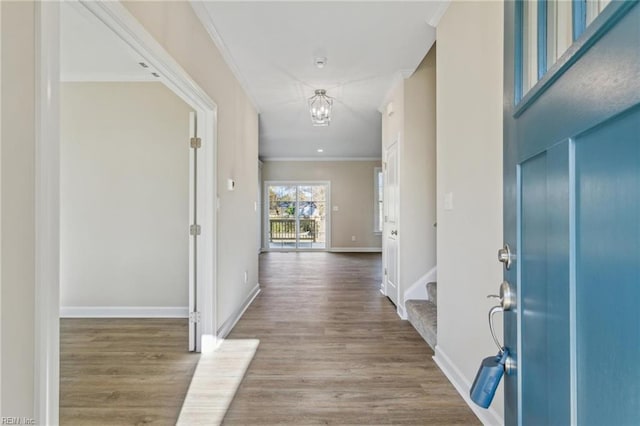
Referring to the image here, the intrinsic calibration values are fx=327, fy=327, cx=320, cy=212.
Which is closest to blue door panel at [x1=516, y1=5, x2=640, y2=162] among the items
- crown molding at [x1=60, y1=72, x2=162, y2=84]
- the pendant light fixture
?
the pendant light fixture

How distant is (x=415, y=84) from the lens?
349cm

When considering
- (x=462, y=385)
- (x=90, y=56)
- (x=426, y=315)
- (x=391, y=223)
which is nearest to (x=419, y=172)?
(x=391, y=223)

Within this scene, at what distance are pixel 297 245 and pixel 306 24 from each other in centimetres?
755

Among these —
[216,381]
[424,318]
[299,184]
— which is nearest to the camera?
[216,381]

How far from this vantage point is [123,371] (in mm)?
2330

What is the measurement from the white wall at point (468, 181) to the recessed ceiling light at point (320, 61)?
1.11m

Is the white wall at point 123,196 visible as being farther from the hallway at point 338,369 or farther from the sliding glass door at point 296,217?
the sliding glass door at point 296,217

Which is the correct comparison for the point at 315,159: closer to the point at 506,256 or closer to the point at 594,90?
the point at 506,256

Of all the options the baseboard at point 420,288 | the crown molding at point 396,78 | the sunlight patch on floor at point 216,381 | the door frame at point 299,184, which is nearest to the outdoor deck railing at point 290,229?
the door frame at point 299,184

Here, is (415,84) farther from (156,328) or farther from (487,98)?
(156,328)

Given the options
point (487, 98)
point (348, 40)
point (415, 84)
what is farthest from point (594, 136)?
point (415, 84)

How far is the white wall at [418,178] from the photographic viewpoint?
3.45m

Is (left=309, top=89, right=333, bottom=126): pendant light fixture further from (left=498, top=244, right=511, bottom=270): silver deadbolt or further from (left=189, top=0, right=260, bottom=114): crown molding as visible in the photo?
(left=498, top=244, right=511, bottom=270): silver deadbolt

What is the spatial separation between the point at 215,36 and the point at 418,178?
7.69ft
